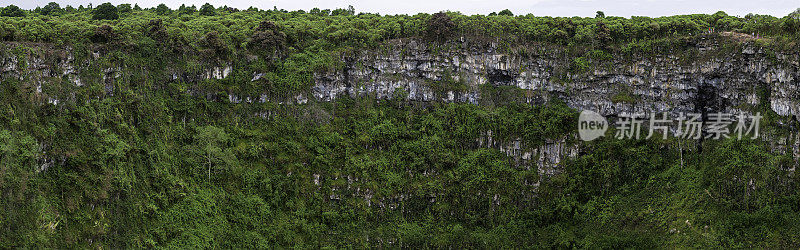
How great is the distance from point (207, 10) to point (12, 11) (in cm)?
1394

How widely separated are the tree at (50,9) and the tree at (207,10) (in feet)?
35.7

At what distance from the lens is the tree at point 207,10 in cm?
5722

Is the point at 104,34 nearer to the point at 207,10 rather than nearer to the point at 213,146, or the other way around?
the point at 213,146

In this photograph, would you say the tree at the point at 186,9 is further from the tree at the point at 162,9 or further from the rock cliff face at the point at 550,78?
the rock cliff face at the point at 550,78

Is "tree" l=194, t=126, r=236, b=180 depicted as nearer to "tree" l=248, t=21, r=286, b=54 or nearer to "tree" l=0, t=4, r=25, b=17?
"tree" l=248, t=21, r=286, b=54

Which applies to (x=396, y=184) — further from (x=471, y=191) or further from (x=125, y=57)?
(x=125, y=57)

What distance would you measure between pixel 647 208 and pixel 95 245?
2999cm

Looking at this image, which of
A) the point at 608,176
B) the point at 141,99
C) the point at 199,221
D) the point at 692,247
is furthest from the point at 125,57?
the point at 692,247

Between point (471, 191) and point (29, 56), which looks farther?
point (471, 191)

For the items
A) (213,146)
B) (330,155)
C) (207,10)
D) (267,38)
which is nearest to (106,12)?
(207,10)

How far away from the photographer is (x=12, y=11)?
51.2 metres

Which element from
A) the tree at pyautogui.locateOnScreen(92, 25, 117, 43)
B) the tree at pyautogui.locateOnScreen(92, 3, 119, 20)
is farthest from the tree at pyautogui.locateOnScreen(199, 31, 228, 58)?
the tree at pyautogui.locateOnScreen(92, 3, 119, 20)

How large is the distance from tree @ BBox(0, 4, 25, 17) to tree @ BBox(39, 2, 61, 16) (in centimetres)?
271

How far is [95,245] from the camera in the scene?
110ft
